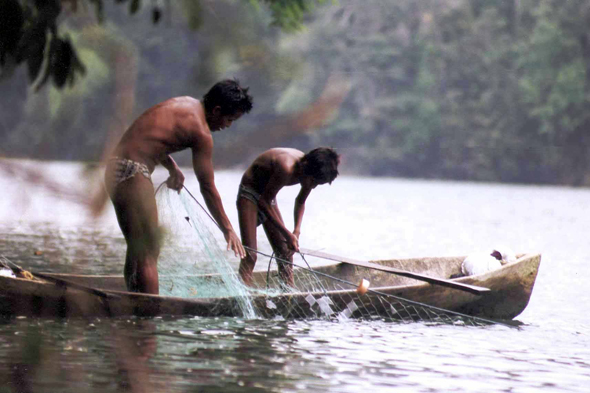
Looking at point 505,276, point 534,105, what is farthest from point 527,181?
point 505,276

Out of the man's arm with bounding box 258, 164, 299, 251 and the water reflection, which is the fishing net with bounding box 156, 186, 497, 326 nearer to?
the man's arm with bounding box 258, 164, 299, 251

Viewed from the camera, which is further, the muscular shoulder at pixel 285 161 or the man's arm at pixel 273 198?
the man's arm at pixel 273 198

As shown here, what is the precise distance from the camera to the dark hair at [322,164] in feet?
22.0

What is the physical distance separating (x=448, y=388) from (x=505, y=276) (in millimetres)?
2958

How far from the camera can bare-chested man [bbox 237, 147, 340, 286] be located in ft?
22.2

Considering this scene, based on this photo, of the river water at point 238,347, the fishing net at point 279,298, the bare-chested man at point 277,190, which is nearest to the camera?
the river water at point 238,347

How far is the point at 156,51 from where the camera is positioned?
4.91ft

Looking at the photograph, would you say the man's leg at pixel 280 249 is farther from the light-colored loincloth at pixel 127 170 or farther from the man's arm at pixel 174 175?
the man's arm at pixel 174 175

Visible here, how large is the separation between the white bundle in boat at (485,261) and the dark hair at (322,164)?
2024mm

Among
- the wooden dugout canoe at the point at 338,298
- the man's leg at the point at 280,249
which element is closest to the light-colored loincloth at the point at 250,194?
the man's leg at the point at 280,249

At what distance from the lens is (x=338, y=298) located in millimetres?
7086

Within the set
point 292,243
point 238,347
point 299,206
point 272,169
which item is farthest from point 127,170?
point 299,206

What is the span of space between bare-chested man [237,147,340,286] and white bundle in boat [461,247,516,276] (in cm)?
177

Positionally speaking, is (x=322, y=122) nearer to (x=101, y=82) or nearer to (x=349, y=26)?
(x=101, y=82)
